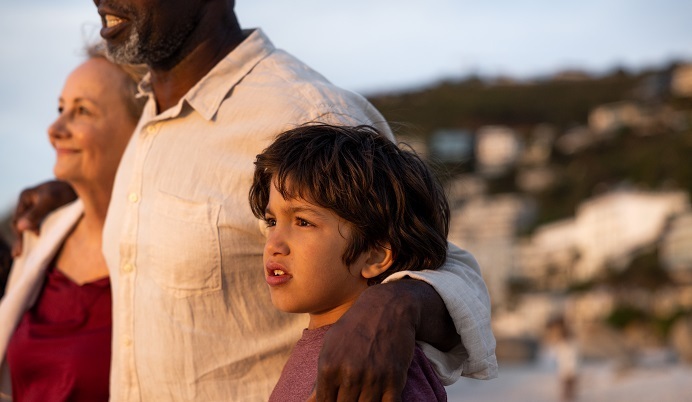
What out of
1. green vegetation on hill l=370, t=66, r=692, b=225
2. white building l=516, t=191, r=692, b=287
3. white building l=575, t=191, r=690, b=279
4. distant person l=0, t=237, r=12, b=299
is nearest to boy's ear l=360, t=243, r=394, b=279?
distant person l=0, t=237, r=12, b=299

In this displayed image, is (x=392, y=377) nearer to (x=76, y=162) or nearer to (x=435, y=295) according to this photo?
(x=435, y=295)

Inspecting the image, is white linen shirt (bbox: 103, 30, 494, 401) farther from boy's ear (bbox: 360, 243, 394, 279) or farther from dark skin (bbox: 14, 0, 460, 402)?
dark skin (bbox: 14, 0, 460, 402)

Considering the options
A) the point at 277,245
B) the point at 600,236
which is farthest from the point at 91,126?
the point at 600,236

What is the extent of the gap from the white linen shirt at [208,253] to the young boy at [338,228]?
493 mm

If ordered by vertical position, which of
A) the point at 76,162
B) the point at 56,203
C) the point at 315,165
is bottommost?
the point at 56,203

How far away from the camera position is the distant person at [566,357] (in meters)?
16.7

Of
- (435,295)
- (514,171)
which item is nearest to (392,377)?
(435,295)

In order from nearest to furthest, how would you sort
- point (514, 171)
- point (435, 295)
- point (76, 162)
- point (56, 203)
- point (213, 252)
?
1. point (435, 295)
2. point (213, 252)
3. point (76, 162)
4. point (56, 203)
5. point (514, 171)

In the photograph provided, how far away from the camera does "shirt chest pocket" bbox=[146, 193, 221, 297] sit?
2.89 metres

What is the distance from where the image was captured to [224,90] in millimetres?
3129

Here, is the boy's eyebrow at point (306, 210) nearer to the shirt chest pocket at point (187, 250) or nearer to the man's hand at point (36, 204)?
the shirt chest pocket at point (187, 250)

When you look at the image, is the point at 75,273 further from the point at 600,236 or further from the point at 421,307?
the point at 600,236

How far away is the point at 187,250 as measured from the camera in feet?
9.51

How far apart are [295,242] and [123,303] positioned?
0.91 m
